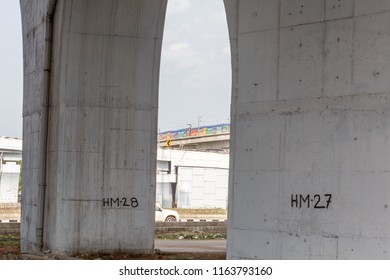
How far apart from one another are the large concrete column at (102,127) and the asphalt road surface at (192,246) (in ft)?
9.36

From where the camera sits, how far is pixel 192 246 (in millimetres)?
24734

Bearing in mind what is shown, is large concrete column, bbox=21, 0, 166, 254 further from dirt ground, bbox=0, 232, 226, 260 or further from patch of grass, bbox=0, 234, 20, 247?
patch of grass, bbox=0, 234, 20, 247

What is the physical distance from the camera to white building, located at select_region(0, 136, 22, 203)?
5597cm

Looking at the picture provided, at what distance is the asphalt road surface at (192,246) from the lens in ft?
74.6

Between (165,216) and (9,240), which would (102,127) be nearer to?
(9,240)

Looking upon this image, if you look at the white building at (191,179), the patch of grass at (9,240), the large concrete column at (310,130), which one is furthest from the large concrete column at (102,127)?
the white building at (191,179)

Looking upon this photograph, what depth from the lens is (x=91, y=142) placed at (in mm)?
19500

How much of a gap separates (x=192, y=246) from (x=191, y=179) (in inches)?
1513

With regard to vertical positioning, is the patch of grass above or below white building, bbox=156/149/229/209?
below

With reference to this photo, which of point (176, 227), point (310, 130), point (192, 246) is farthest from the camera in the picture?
point (176, 227)

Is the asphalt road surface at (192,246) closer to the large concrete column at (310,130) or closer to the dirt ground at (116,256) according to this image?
the dirt ground at (116,256)

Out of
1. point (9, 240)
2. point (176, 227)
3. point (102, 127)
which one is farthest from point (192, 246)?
point (176, 227)

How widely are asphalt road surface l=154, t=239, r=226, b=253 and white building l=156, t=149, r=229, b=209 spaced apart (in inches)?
1312

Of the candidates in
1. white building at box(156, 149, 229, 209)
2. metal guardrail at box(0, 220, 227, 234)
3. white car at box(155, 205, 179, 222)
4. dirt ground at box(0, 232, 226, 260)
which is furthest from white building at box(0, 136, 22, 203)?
dirt ground at box(0, 232, 226, 260)
